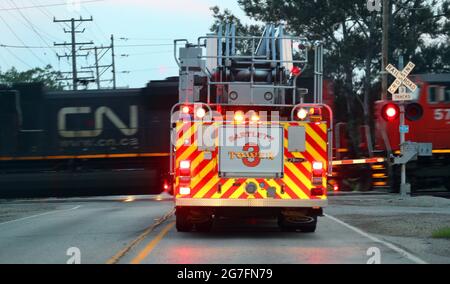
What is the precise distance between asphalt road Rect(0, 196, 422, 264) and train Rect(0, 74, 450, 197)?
7.18 metres

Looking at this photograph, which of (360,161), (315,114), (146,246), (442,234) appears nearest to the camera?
(146,246)

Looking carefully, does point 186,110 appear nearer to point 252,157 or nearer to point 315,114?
point 252,157

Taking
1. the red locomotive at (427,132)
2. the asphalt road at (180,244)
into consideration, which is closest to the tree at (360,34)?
the red locomotive at (427,132)

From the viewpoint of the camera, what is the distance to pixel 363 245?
38.0ft

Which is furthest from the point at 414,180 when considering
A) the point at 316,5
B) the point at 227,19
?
the point at 227,19

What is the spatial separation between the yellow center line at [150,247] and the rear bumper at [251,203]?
0.85 metres

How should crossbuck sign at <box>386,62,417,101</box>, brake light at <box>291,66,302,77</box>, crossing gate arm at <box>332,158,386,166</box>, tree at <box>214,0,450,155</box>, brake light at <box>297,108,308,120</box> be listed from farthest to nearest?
1. tree at <box>214,0,450,155</box>
2. crossing gate arm at <box>332,158,386,166</box>
3. crossbuck sign at <box>386,62,417,101</box>
4. brake light at <box>291,66,302,77</box>
5. brake light at <box>297,108,308,120</box>

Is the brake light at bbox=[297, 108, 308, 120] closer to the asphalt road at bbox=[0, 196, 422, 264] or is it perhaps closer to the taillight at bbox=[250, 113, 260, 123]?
the taillight at bbox=[250, 113, 260, 123]

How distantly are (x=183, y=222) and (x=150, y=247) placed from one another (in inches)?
65.1

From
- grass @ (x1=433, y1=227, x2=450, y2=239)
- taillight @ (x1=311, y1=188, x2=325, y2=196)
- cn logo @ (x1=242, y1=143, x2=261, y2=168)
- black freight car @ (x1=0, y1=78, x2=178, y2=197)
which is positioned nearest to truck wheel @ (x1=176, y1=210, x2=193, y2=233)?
cn logo @ (x1=242, y1=143, x2=261, y2=168)

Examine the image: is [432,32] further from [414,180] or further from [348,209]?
[348,209]

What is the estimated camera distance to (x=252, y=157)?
12031mm

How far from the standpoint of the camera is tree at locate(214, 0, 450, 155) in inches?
1622

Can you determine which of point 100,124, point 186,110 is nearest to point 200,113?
point 186,110
